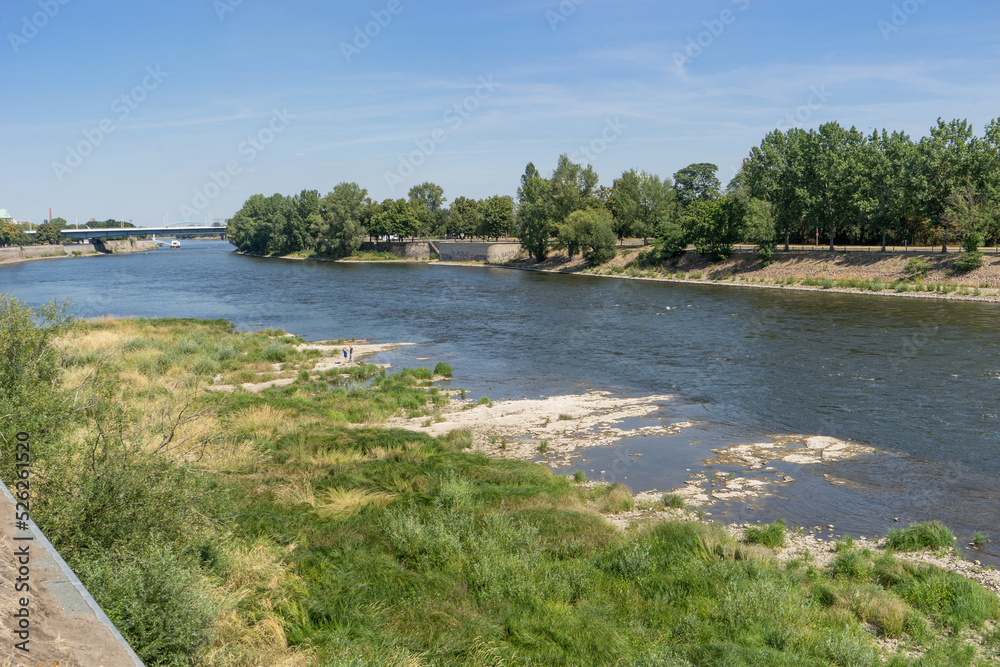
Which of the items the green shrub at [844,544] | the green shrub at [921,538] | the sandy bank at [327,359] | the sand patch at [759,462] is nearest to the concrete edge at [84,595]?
the green shrub at [844,544]

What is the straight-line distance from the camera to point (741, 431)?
75.0 ft

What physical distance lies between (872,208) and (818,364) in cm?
4255

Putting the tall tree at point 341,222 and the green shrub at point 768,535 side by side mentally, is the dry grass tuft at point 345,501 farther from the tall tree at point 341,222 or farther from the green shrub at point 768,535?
the tall tree at point 341,222

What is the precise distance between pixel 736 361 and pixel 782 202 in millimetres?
49873

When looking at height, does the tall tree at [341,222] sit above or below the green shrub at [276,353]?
above

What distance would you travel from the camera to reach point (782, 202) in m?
76.8

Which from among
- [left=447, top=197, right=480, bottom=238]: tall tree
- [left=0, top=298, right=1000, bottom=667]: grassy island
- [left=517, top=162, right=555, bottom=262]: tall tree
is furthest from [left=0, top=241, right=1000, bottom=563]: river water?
[left=447, top=197, right=480, bottom=238]: tall tree

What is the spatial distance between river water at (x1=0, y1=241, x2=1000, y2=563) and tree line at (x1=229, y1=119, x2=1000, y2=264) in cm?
1138

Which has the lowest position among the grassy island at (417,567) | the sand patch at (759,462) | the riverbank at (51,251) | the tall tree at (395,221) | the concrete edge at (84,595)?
the sand patch at (759,462)

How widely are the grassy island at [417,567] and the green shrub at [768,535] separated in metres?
0.06

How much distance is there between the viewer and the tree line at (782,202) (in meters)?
62.0

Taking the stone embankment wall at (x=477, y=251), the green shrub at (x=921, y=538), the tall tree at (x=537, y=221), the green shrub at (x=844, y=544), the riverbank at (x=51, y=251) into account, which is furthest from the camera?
the riverbank at (x=51, y=251)

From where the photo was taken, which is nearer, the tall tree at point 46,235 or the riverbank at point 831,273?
the riverbank at point 831,273

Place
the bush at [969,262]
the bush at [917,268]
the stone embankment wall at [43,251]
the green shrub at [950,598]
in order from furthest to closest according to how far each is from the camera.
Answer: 1. the stone embankment wall at [43,251]
2. the bush at [917,268]
3. the bush at [969,262]
4. the green shrub at [950,598]
